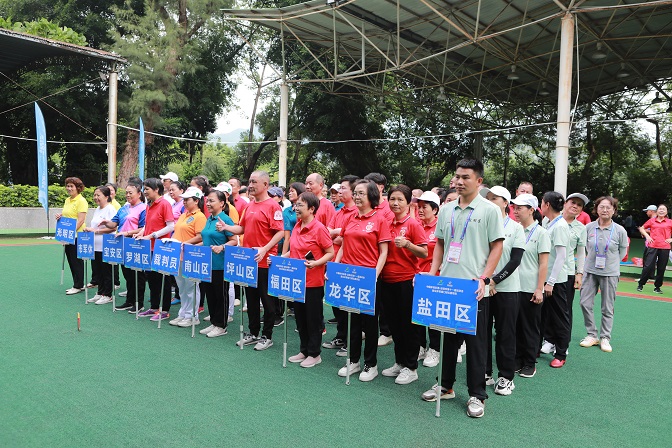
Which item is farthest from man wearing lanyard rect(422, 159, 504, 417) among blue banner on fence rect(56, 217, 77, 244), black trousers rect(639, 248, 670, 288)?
black trousers rect(639, 248, 670, 288)

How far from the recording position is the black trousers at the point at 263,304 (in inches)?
201

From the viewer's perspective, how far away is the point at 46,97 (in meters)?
20.9

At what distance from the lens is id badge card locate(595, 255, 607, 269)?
5.50m

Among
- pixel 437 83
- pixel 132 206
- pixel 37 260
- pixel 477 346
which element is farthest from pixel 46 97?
pixel 477 346

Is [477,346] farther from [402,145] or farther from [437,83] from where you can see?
[402,145]

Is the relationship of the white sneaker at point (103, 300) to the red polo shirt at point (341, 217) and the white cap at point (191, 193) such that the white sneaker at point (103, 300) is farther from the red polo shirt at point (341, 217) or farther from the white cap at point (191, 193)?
the red polo shirt at point (341, 217)

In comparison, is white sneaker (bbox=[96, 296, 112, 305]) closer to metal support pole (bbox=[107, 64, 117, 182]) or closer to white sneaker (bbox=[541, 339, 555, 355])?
white sneaker (bbox=[541, 339, 555, 355])

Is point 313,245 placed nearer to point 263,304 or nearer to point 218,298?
point 263,304

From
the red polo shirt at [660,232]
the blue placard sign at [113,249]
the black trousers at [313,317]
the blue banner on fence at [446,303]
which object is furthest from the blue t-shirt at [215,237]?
the red polo shirt at [660,232]

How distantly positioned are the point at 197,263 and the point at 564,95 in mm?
9696

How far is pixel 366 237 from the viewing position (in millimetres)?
4230

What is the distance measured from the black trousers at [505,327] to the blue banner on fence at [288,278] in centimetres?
154

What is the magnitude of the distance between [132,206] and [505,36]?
43.5 feet

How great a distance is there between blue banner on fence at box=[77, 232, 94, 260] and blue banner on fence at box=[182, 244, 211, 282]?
2130 millimetres
